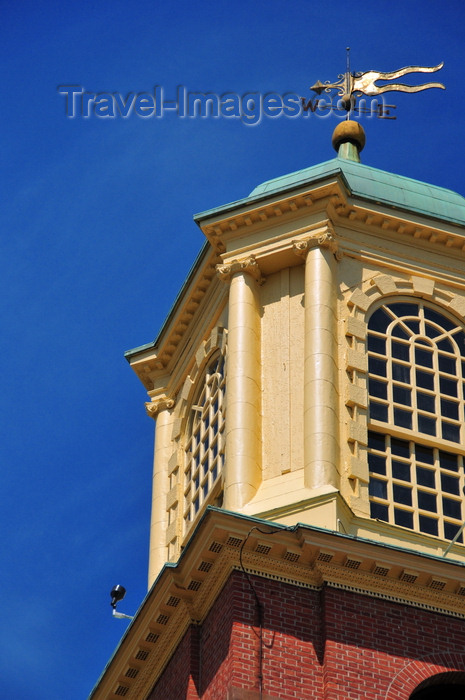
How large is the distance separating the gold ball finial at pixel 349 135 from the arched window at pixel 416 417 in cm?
751

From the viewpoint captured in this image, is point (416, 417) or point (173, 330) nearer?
point (416, 417)

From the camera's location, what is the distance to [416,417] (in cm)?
4244

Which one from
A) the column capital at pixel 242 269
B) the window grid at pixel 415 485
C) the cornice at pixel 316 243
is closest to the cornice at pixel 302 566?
the window grid at pixel 415 485

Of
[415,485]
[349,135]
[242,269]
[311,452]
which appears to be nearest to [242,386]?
[311,452]

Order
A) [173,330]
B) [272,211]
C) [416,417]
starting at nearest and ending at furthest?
[416,417]
[272,211]
[173,330]

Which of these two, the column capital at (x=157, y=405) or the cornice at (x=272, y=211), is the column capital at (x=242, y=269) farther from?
the column capital at (x=157, y=405)

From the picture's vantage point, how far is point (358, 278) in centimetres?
4412

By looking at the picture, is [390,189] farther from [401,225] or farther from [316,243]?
[316,243]

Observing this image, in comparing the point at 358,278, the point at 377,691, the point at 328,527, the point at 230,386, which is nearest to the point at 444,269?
the point at 358,278

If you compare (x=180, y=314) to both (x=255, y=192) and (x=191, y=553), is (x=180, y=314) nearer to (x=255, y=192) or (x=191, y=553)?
(x=255, y=192)

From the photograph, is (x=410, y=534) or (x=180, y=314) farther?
(x=180, y=314)

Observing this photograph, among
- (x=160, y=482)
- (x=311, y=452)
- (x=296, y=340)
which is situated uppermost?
(x=296, y=340)

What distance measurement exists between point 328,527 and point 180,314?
33.4ft

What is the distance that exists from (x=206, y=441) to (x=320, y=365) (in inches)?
170
